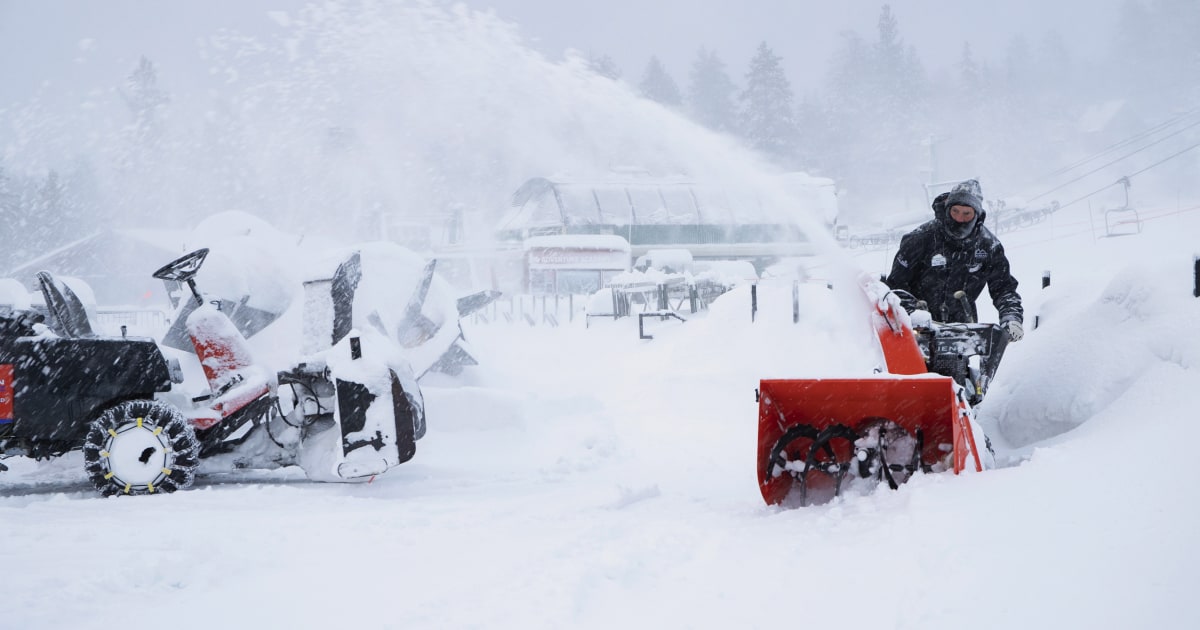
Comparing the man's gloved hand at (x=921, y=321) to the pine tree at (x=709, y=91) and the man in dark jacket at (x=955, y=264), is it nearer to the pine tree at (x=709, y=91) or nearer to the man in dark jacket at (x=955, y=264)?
the man in dark jacket at (x=955, y=264)

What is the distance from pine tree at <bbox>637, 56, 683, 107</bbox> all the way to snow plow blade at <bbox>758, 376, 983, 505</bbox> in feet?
197

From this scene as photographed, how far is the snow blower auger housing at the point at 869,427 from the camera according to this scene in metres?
4.14

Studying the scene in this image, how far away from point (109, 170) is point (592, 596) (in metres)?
63.9

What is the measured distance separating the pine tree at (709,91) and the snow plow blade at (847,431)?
59.9 meters

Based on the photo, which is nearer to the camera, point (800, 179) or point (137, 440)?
point (137, 440)

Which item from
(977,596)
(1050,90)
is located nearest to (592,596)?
(977,596)

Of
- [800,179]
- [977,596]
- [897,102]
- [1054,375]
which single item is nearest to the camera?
[977,596]

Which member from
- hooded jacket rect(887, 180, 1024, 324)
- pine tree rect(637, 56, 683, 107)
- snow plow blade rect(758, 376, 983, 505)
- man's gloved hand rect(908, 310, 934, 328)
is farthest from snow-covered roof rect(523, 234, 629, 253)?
pine tree rect(637, 56, 683, 107)

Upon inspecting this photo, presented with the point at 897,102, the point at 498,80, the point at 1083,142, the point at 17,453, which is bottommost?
the point at 17,453

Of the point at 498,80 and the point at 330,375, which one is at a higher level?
the point at 498,80

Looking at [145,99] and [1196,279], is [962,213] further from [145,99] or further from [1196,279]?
[145,99]

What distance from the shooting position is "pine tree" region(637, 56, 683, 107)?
62.7 metres

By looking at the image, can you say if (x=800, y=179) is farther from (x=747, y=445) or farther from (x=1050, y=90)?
(x=1050, y=90)

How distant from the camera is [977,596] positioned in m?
2.53
